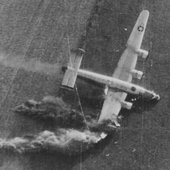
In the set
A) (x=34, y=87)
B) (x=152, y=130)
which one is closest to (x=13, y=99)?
(x=34, y=87)

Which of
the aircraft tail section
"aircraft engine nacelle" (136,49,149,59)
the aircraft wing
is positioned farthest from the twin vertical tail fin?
"aircraft engine nacelle" (136,49,149,59)

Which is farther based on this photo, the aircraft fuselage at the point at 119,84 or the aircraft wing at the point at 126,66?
the aircraft fuselage at the point at 119,84

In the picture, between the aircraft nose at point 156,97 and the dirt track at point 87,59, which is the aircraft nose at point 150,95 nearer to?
the aircraft nose at point 156,97

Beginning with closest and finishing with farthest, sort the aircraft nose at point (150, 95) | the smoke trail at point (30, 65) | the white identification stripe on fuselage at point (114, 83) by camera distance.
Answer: the white identification stripe on fuselage at point (114, 83), the aircraft nose at point (150, 95), the smoke trail at point (30, 65)

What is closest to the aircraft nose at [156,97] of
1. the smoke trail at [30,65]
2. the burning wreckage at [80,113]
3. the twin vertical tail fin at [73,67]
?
the burning wreckage at [80,113]

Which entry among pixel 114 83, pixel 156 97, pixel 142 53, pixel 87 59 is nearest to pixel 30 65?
pixel 87 59

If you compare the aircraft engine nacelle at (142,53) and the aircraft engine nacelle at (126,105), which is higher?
the aircraft engine nacelle at (142,53)
